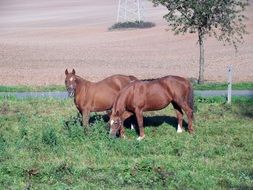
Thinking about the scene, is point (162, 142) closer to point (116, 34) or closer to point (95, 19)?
point (116, 34)

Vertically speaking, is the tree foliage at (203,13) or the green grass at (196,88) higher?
the tree foliage at (203,13)

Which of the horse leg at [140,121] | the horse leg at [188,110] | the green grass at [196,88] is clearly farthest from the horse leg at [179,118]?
the green grass at [196,88]

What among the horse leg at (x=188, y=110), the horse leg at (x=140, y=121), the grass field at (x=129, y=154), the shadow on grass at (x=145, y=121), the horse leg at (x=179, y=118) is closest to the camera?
the grass field at (x=129, y=154)

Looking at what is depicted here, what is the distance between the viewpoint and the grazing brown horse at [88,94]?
689 inches

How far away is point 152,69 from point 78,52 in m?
17.4

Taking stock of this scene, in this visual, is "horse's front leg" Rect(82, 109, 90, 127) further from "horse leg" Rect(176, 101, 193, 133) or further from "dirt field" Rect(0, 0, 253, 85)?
"dirt field" Rect(0, 0, 253, 85)

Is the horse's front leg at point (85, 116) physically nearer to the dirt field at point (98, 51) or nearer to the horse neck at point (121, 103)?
the horse neck at point (121, 103)

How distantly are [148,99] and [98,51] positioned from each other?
144 feet

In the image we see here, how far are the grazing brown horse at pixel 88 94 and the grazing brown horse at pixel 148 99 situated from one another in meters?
1.15

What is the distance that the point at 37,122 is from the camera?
1980 centimetres

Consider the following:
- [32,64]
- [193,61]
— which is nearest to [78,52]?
[32,64]

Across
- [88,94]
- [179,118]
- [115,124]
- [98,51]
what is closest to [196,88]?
[179,118]

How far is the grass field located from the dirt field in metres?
16.3

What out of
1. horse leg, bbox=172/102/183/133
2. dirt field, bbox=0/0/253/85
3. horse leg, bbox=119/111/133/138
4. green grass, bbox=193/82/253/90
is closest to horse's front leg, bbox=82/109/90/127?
horse leg, bbox=119/111/133/138
